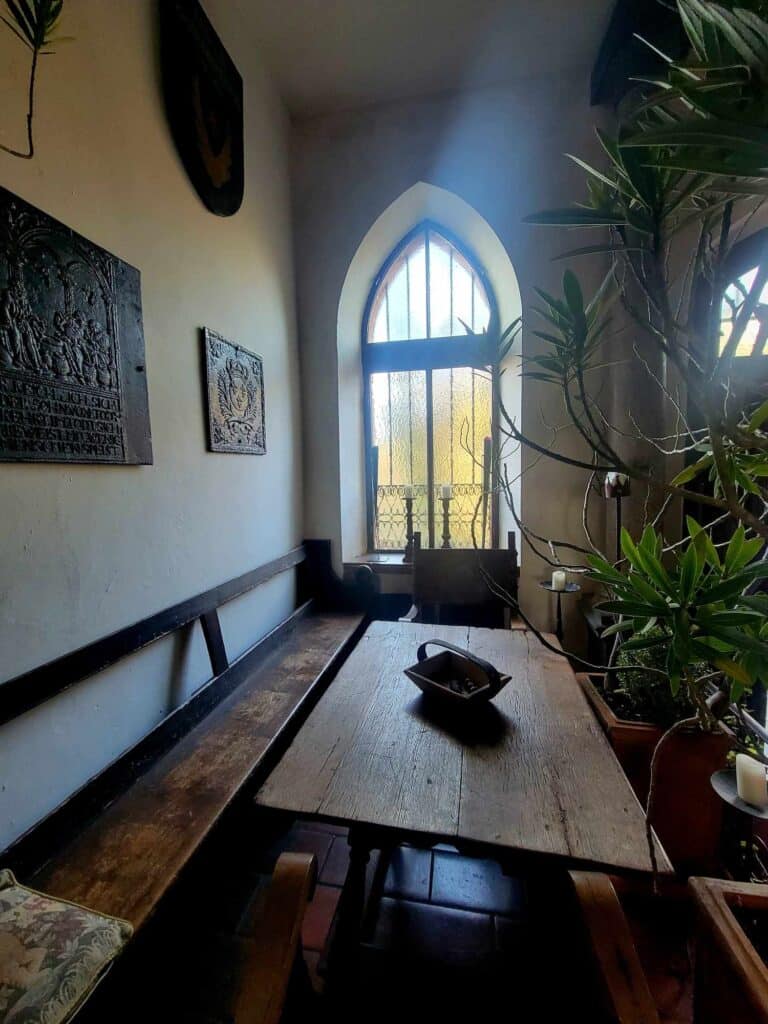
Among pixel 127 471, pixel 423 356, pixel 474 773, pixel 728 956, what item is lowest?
pixel 728 956

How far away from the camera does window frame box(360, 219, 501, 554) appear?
2.71 m

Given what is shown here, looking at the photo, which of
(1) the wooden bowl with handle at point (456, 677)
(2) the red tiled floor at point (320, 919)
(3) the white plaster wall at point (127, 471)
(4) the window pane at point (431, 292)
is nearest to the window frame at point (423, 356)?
(4) the window pane at point (431, 292)

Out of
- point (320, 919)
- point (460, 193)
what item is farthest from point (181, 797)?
point (460, 193)

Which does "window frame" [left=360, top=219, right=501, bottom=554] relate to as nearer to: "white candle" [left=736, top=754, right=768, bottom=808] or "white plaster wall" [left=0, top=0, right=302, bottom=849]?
"white plaster wall" [left=0, top=0, right=302, bottom=849]

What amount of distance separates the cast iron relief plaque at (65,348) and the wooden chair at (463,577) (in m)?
1.43

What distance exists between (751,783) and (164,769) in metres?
1.57

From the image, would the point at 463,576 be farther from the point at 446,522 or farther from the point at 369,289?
the point at 369,289

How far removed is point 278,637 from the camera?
207 cm

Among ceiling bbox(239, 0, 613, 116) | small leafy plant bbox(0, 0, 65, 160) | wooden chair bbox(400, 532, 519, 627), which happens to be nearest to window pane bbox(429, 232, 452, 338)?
ceiling bbox(239, 0, 613, 116)

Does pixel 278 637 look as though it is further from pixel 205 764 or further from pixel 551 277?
pixel 551 277

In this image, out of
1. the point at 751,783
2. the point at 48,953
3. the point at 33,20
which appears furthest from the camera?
the point at 751,783

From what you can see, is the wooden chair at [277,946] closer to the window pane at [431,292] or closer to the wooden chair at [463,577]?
the wooden chair at [463,577]

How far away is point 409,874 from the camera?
1346 mm

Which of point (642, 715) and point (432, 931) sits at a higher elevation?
point (642, 715)
